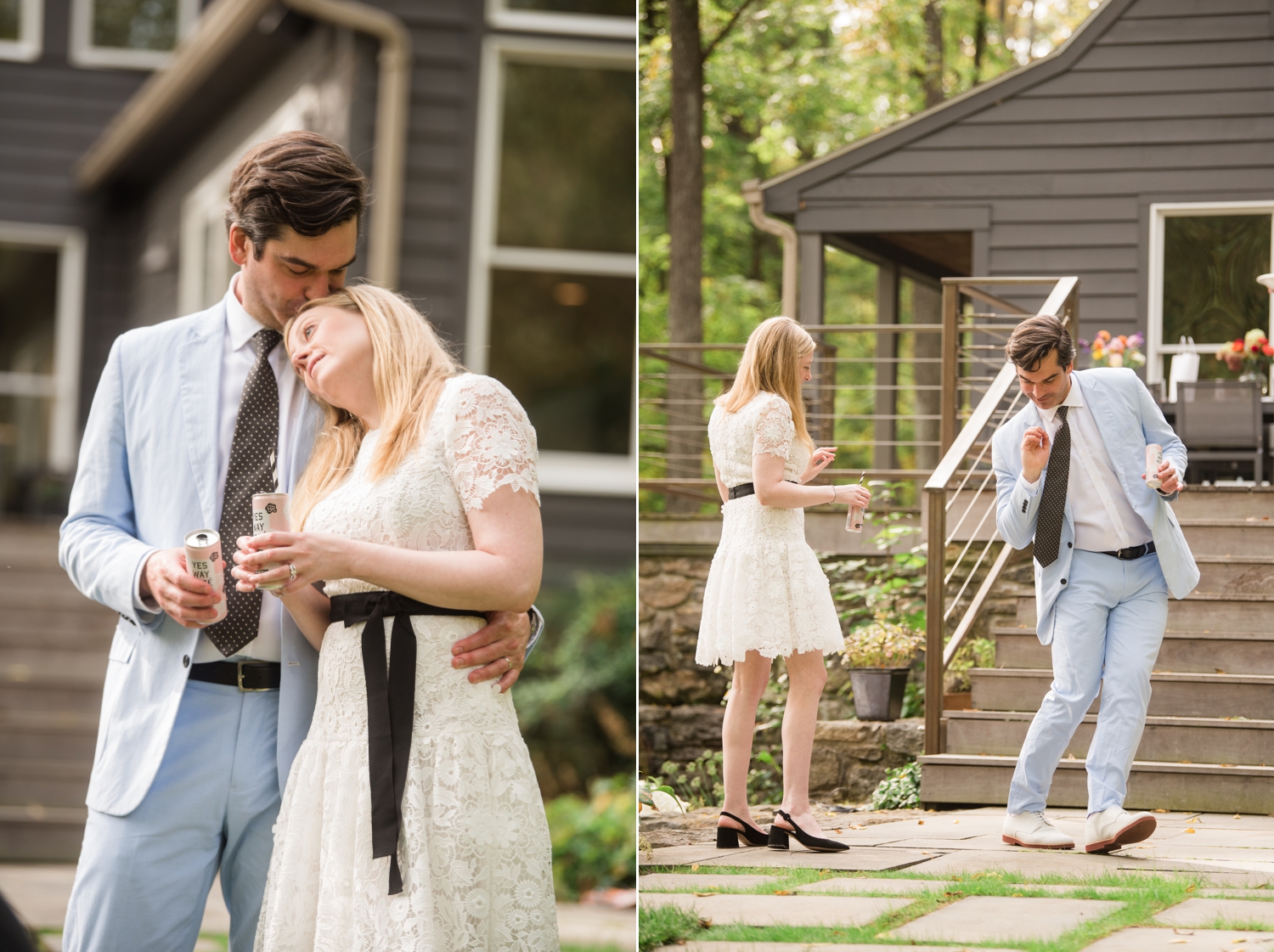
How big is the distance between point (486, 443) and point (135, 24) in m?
10.1

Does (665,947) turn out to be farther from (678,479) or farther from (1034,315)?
(1034,315)

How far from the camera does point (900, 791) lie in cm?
238

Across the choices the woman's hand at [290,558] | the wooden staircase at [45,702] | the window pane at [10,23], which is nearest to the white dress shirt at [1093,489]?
the woman's hand at [290,558]

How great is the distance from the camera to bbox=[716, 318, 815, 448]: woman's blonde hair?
7.87 feet

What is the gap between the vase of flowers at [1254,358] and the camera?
2.02 meters

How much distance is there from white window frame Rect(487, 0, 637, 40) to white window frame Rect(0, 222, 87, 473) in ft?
16.1

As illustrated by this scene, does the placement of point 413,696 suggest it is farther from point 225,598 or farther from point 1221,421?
point 1221,421

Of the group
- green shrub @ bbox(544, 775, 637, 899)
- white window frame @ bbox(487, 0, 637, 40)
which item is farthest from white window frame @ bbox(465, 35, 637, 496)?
green shrub @ bbox(544, 775, 637, 899)

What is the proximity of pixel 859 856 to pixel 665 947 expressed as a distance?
1.21 ft

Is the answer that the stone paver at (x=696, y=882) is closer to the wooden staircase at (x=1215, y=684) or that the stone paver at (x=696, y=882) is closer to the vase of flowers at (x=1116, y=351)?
the wooden staircase at (x=1215, y=684)

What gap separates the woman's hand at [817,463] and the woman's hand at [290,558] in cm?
93

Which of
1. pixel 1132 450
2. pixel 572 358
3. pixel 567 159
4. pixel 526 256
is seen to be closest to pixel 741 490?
pixel 1132 450

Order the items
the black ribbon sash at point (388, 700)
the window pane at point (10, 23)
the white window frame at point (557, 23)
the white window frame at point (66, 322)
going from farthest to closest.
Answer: the white window frame at point (66, 322) < the window pane at point (10, 23) < the white window frame at point (557, 23) < the black ribbon sash at point (388, 700)

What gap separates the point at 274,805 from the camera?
6.66 feet
